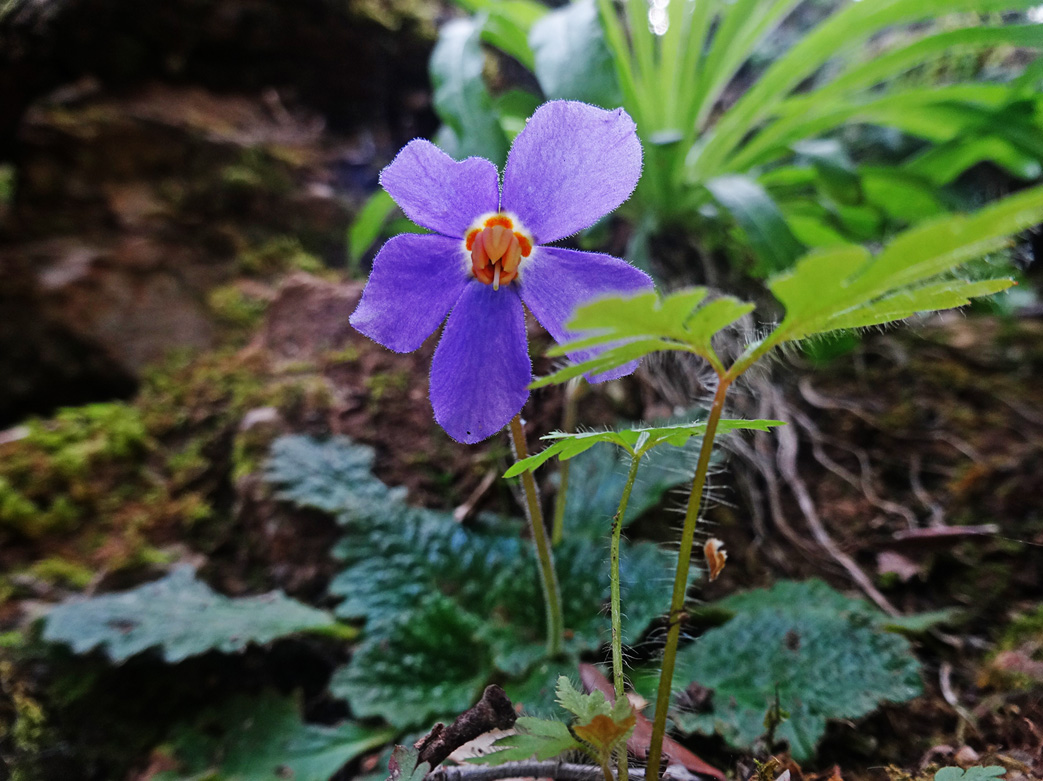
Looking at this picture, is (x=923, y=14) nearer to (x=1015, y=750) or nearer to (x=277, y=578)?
(x=1015, y=750)

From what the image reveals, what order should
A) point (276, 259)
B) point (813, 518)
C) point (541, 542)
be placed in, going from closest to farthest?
point (541, 542)
point (813, 518)
point (276, 259)

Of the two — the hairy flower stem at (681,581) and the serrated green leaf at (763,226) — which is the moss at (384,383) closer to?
the serrated green leaf at (763,226)

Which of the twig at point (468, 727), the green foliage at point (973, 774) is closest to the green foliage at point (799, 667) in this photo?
the green foliage at point (973, 774)

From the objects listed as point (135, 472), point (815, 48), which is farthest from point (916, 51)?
point (135, 472)

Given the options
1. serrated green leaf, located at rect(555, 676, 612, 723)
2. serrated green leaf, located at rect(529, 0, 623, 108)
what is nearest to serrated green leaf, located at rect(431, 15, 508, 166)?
serrated green leaf, located at rect(529, 0, 623, 108)

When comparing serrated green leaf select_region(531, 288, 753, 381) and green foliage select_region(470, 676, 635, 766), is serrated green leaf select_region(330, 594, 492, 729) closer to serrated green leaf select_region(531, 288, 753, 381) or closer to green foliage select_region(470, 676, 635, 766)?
green foliage select_region(470, 676, 635, 766)

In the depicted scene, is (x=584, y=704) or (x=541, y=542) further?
(x=541, y=542)

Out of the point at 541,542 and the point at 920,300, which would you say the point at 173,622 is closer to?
the point at 541,542
